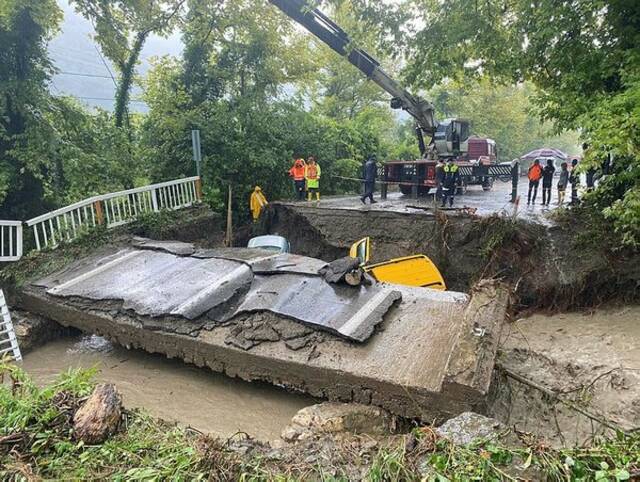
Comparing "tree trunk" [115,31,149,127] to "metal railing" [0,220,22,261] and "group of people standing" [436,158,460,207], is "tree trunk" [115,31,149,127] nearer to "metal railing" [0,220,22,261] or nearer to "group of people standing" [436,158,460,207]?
"metal railing" [0,220,22,261]

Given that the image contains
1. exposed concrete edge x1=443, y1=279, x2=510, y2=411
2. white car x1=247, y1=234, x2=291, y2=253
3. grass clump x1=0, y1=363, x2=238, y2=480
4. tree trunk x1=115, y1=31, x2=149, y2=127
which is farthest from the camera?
tree trunk x1=115, y1=31, x2=149, y2=127

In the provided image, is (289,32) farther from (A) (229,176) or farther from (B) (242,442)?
(B) (242,442)

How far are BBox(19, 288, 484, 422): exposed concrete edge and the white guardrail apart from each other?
4.51ft

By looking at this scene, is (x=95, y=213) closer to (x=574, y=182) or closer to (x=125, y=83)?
(x=125, y=83)

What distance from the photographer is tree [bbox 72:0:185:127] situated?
34.2ft

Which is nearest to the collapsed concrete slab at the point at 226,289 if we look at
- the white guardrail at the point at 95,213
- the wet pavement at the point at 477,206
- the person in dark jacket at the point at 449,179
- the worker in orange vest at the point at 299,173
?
the white guardrail at the point at 95,213

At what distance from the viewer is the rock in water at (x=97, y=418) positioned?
9.89 feet

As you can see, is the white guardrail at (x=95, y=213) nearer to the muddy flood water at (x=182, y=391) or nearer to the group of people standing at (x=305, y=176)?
the muddy flood water at (x=182, y=391)

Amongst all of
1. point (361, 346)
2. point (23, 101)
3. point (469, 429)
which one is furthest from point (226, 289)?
point (23, 101)

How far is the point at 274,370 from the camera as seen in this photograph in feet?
15.5

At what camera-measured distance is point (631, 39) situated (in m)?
6.70

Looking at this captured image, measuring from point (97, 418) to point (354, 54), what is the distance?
10.0 m

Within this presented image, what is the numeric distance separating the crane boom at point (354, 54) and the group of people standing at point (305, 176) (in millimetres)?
2818

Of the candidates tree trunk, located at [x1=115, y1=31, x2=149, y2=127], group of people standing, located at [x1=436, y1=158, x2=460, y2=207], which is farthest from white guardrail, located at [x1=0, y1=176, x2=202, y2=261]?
group of people standing, located at [x1=436, y1=158, x2=460, y2=207]
